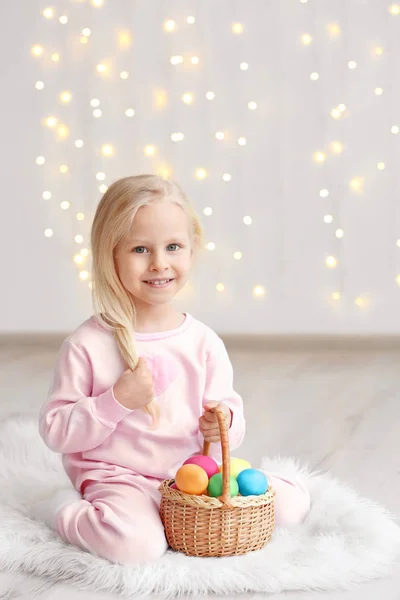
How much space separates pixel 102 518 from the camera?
125 centimetres

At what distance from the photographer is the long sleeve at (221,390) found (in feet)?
4.68

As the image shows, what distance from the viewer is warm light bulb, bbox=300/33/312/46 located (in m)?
3.37

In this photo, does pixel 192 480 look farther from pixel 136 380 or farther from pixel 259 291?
pixel 259 291

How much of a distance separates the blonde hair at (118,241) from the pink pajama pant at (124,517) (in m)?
0.12

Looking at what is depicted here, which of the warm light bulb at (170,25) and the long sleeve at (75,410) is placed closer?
the long sleeve at (75,410)

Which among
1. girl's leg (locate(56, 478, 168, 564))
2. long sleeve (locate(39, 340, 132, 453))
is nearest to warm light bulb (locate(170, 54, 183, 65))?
long sleeve (locate(39, 340, 132, 453))

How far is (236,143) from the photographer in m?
3.45

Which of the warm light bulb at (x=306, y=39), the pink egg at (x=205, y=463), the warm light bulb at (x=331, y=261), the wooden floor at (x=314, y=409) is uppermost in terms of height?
the warm light bulb at (x=306, y=39)

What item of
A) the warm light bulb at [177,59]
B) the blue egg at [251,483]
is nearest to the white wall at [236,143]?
the warm light bulb at [177,59]

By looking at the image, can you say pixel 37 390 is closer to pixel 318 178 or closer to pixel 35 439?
pixel 35 439

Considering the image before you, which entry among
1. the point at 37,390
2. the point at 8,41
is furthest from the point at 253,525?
the point at 8,41

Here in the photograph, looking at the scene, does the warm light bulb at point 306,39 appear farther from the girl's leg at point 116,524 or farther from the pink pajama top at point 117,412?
the girl's leg at point 116,524

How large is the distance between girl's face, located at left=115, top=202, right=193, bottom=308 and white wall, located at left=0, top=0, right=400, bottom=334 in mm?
2072

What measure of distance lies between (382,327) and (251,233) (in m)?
0.63
